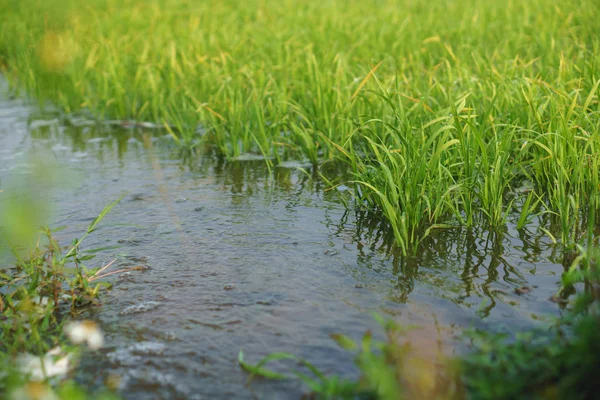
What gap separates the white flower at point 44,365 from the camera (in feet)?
6.23

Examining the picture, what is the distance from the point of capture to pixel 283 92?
14.4 feet

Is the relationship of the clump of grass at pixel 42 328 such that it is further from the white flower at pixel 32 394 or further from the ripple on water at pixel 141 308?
the ripple on water at pixel 141 308

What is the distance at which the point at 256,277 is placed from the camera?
8.63ft

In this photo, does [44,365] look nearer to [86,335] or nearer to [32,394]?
[86,335]

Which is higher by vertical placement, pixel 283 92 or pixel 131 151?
pixel 283 92

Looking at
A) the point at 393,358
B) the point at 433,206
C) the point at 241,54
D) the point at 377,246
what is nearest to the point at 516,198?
the point at 433,206

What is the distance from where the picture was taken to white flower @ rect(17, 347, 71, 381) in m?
1.90

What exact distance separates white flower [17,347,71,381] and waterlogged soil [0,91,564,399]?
0.26 feet

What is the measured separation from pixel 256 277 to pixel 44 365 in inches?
37.5

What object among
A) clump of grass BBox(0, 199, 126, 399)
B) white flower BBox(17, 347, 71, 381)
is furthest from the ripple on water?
white flower BBox(17, 347, 71, 381)

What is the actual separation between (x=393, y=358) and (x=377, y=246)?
3.61ft

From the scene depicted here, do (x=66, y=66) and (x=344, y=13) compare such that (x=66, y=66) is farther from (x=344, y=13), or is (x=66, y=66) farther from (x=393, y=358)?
(x=393, y=358)

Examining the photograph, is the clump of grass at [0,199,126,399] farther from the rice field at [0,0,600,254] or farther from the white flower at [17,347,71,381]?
the rice field at [0,0,600,254]

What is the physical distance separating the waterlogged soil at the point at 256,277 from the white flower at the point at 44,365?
0.26ft
